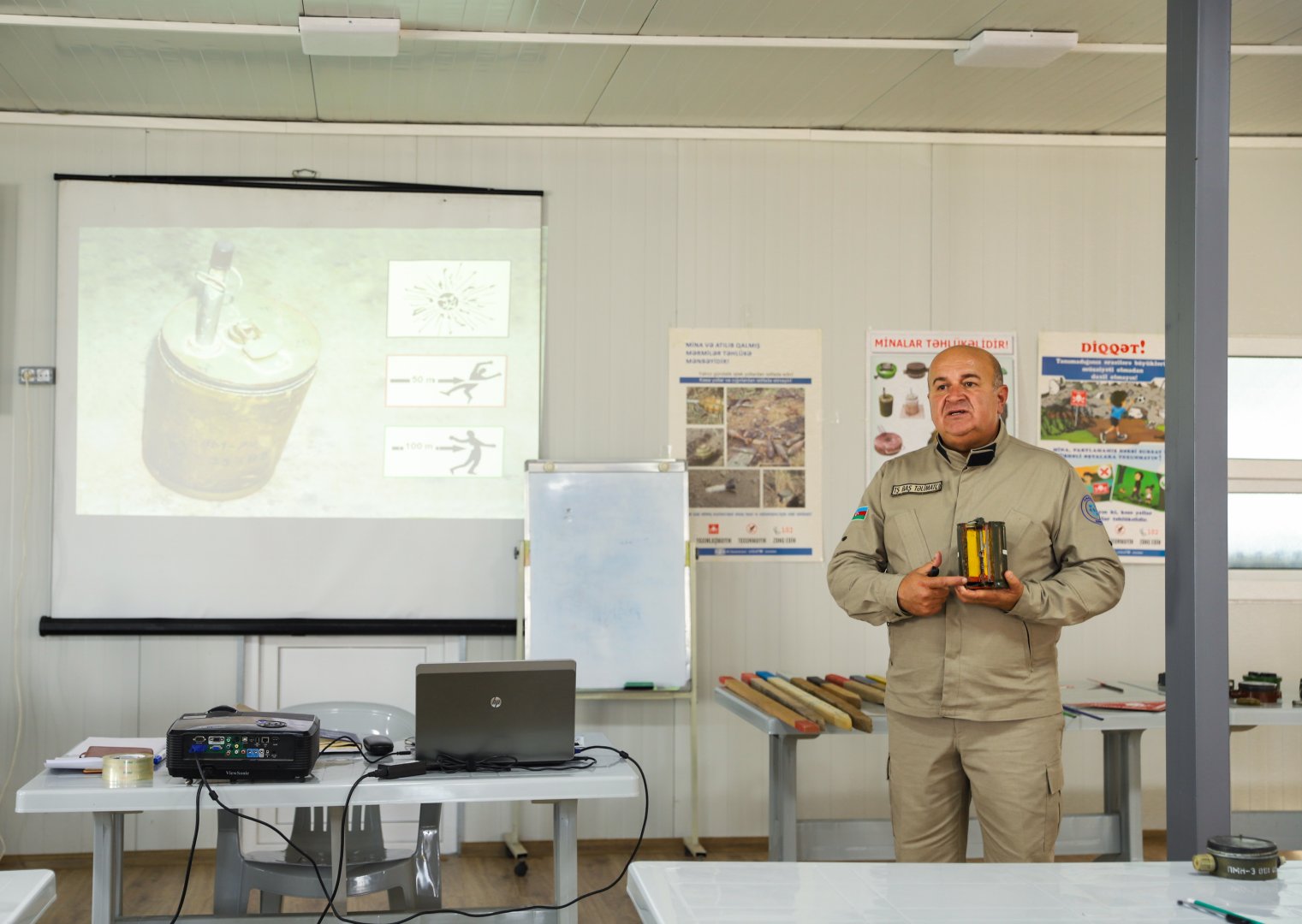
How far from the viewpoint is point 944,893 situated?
1.87 metres

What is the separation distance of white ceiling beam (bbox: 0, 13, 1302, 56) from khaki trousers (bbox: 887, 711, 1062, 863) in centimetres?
234

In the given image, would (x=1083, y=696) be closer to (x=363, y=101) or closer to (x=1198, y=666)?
(x=1198, y=666)

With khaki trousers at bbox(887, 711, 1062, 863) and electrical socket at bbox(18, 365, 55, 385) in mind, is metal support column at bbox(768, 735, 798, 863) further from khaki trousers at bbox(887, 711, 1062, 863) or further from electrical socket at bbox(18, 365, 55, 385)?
electrical socket at bbox(18, 365, 55, 385)

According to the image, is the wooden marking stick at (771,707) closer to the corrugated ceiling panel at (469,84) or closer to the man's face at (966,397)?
the man's face at (966,397)

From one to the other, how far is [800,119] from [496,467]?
1910mm

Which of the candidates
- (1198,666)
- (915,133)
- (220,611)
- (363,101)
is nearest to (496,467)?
(220,611)

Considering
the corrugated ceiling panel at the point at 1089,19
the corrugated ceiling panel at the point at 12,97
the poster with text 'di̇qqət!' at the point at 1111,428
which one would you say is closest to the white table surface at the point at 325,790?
the corrugated ceiling panel at the point at 1089,19

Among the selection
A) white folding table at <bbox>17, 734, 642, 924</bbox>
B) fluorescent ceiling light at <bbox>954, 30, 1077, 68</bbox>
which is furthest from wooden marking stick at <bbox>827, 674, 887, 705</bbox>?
fluorescent ceiling light at <bbox>954, 30, 1077, 68</bbox>

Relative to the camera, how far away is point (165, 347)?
4.79 metres

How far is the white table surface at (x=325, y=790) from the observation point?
2.57m

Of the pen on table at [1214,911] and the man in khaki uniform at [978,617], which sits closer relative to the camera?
the pen on table at [1214,911]

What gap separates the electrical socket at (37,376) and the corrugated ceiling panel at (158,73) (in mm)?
1036

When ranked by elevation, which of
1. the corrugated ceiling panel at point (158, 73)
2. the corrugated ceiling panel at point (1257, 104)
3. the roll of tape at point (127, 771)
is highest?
the corrugated ceiling panel at point (1257, 104)

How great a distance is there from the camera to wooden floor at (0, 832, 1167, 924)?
13.6ft
